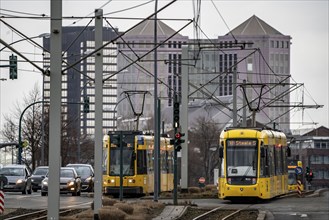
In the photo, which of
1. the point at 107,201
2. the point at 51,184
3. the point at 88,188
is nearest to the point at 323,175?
the point at 88,188

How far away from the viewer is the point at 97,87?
114ft

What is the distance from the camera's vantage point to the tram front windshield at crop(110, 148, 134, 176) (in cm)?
5353

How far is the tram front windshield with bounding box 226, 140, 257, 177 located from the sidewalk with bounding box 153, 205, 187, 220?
5.25m

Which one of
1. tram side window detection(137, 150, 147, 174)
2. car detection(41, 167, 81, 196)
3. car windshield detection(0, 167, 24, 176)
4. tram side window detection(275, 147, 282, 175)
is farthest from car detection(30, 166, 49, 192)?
tram side window detection(275, 147, 282, 175)

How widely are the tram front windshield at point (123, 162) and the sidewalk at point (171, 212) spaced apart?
454 inches

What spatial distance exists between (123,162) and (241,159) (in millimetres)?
8705

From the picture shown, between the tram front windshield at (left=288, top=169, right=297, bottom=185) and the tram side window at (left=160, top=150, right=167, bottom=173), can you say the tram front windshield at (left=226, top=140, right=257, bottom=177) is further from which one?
the tram front windshield at (left=288, top=169, right=297, bottom=185)

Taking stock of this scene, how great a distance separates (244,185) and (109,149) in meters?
9.07

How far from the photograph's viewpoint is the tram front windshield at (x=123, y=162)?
53531 millimetres

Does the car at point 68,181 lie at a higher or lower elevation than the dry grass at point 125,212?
higher

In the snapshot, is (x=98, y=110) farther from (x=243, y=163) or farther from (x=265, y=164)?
(x=265, y=164)

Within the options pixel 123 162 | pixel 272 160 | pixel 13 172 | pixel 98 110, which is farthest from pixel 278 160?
pixel 98 110

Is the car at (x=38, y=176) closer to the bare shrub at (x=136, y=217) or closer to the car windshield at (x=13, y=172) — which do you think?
the car windshield at (x=13, y=172)

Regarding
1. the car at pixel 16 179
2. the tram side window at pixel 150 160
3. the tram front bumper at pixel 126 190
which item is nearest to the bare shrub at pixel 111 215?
the tram front bumper at pixel 126 190
